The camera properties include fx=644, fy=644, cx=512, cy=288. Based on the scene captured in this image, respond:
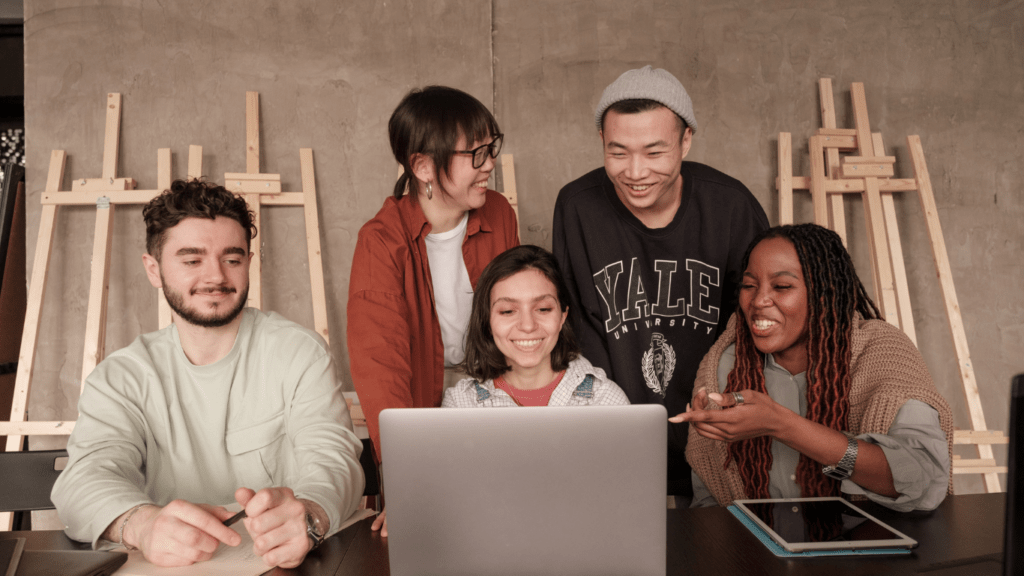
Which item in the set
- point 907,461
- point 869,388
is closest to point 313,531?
point 907,461

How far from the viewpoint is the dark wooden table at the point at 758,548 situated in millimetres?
971

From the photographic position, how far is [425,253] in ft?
6.65

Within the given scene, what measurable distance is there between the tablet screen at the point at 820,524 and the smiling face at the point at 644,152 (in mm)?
975

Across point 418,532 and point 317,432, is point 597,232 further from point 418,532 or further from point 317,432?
point 418,532

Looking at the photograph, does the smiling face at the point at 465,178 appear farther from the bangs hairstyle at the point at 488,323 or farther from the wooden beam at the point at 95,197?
the wooden beam at the point at 95,197

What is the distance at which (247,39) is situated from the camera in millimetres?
2943

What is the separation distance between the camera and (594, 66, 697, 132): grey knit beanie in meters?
1.86

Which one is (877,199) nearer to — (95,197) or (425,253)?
(425,253)

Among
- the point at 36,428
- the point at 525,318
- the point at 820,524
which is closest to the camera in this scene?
the point at 820,524

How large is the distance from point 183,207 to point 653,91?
50.4 inches

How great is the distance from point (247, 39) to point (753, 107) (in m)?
2.38

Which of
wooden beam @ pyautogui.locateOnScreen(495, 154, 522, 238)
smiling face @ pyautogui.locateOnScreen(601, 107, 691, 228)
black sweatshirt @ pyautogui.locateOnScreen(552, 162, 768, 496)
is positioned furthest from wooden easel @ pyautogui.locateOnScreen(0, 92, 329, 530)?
smiling face @ pyautogui.locateOnScreen(601, 107, 691, 228)

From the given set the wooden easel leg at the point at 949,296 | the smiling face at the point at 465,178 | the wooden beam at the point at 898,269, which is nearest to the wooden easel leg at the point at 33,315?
the smiling face at the point at 465,178

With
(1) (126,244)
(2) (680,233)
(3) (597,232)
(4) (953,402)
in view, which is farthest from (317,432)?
(4) (953,402)
